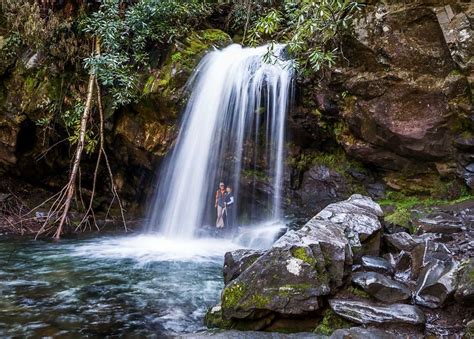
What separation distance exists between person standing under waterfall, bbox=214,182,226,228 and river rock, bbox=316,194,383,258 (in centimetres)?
447

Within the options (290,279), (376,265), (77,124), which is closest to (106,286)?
(290,279)

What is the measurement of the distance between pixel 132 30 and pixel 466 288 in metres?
9.97

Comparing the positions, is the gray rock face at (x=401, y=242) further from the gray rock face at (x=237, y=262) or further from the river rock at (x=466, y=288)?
the gray rock face at (x=237, y=262)

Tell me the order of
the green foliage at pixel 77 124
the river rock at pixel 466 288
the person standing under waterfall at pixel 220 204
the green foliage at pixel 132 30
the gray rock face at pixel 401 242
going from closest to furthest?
1. the river rock at pixel 466 288
2. the gray rock face at pixel 401 242
3. the person standing under waterfall at pixel 220 204
4. the green foliage at pixel 132 30
5. the green foliage at pixel 77 124

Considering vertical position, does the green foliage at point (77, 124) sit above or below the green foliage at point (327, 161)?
above

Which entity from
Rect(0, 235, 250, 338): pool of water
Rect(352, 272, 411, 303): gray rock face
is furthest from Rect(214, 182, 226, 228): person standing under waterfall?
Rect(352, 272, 411, 303): gray rock face

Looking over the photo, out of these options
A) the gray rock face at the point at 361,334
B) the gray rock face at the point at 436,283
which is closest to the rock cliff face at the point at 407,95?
the gray rock face at the point at 436,283

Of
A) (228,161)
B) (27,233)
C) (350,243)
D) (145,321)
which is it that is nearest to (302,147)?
(228,161)

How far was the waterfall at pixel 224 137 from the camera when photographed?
9719 millimetres

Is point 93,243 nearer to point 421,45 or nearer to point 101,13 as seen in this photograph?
point 101,13

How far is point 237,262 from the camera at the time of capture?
5.23m

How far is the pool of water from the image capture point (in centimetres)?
474

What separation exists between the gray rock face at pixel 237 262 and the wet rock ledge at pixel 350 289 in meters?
0.58

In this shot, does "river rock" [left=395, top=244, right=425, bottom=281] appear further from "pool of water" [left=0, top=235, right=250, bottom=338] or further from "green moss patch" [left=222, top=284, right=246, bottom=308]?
"pool of water" [left=0, top=235, right=250, bottom=338]
